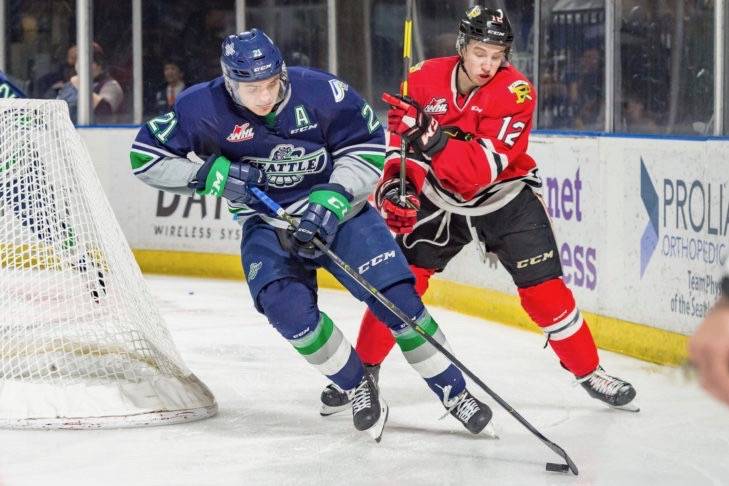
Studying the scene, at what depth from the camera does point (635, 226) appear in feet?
16.1

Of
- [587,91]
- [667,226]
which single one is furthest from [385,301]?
[587,91]

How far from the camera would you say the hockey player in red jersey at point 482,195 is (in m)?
3.71

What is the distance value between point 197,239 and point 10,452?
13.9 feet

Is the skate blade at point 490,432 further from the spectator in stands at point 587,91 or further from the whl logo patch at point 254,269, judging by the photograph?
the spectator in stands at point 587,91

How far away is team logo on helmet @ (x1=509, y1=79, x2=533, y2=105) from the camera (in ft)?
12.3

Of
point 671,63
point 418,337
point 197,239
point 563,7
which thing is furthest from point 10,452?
point 197,239

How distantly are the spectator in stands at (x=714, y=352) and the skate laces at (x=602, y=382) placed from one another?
8.56ft

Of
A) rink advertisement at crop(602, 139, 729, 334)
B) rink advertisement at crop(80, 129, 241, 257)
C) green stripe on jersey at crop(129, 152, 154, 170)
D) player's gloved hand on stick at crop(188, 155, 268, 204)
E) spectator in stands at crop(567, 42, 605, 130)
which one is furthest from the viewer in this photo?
rink advertisement at crop(80, 129, 241, 257)

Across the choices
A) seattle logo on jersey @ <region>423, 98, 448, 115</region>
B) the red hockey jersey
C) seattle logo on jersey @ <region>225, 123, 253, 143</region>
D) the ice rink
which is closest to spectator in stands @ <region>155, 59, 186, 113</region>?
the ice rink

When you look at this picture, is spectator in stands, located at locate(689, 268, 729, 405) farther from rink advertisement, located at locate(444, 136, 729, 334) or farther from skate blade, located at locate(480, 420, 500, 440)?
rink advertisement, located at locate(444, 136, 729, 334)

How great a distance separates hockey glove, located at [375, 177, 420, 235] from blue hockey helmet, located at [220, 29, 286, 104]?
587 mm

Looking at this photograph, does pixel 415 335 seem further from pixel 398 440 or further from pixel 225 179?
pixel 225 179

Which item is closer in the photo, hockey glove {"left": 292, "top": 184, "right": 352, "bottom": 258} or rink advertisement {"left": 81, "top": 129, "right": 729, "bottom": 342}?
hockey glove {"left": 292, "top": 184, "right": 352, "bottom": 258}

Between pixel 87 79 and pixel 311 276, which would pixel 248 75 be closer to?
pixel 311 276
